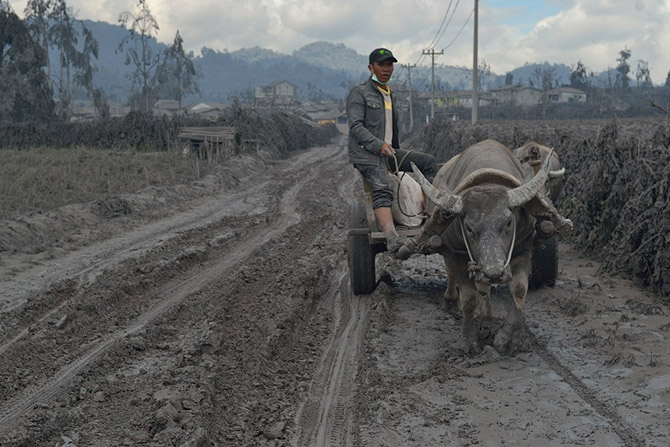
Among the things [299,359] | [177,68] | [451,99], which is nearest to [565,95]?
[451,99]

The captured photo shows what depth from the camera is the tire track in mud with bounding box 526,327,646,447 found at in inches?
175

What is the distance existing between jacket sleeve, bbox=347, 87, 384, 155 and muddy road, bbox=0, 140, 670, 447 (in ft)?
5.71

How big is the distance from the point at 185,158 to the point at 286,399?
74.3ft

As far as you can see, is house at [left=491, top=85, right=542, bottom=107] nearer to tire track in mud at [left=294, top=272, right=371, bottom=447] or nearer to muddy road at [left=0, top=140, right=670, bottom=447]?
muddy road at [left=0, top=140, right=670, bottom=447]

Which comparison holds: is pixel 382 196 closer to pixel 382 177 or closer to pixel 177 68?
pixel 382 177

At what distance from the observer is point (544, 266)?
8.30 metres

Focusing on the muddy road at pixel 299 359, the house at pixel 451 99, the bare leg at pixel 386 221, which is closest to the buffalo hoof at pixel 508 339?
the muddy road at pixel 299 359

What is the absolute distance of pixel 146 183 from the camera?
18891 millimetres

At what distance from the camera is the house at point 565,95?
9953 cm

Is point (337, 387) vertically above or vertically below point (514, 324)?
below

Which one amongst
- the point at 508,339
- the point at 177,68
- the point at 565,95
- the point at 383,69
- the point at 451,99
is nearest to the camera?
the point at 508,339

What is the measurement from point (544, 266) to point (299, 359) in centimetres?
355

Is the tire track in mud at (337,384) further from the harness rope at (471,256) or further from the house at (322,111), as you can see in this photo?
the house at (322,111)

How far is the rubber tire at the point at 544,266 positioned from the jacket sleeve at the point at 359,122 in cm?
234
